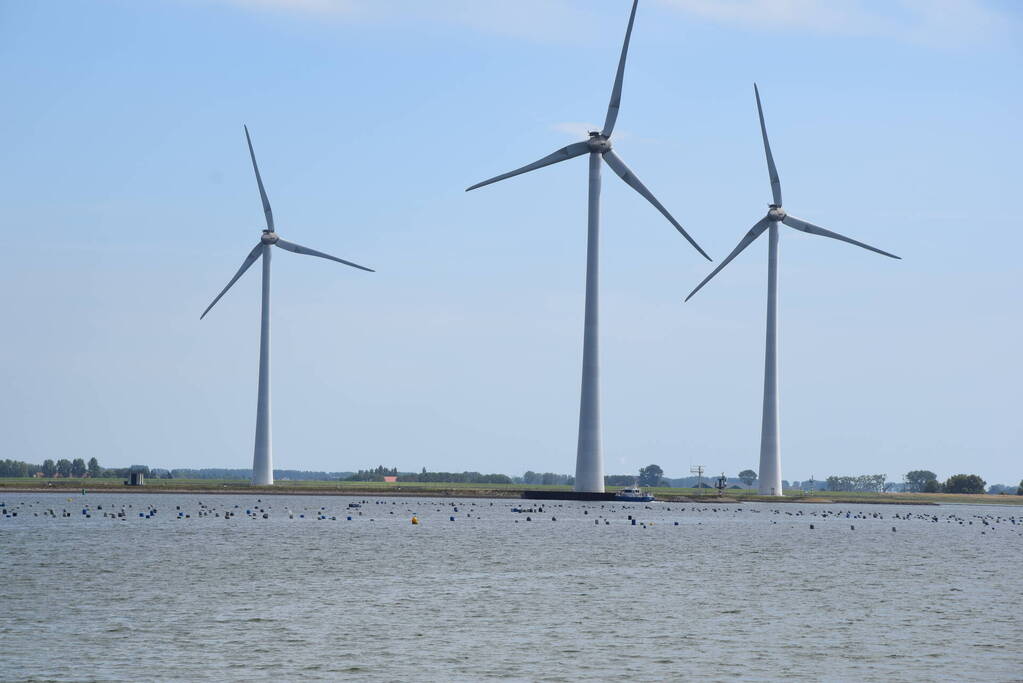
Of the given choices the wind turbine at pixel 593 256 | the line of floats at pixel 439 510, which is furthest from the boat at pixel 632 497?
the wind turbine at pixel 593 256

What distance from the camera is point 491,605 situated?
61.1 meters

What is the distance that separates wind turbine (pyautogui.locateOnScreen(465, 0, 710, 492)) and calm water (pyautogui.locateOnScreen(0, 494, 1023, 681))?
38.4m

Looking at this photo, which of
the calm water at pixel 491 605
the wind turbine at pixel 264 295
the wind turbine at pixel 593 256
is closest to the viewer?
the calm water at pixel 491 605

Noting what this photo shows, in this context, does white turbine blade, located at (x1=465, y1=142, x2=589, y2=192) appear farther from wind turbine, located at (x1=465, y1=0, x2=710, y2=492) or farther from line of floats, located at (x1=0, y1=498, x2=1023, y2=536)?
line of floats, located at (x1=0, y1=498, x2=1023, y2=536)

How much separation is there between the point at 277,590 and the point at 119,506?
97969 mm

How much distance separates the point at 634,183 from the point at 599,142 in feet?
28.3

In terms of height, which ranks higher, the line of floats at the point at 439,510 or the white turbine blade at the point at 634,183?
the white turbine blade at the point at 634,183

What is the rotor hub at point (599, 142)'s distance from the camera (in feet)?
531

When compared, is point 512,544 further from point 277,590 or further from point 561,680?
point 561,680

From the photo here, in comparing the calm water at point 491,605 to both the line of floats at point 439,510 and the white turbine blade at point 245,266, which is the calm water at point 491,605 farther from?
the white turbine blade at point 245,266

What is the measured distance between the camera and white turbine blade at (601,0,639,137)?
152000 millimetres

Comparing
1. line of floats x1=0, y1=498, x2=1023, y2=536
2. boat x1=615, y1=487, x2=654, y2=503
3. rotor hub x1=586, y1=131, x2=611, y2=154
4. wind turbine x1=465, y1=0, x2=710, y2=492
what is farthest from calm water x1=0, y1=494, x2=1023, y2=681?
boat x1=615, y1=487, x2=654, y2=503

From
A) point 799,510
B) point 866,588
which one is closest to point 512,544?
point 866,588

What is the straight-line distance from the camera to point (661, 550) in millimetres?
98000
